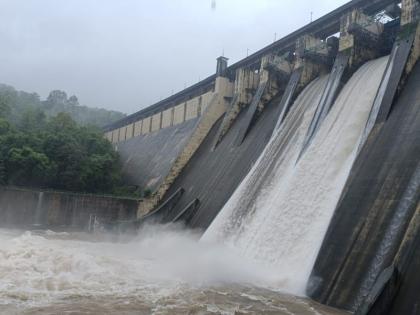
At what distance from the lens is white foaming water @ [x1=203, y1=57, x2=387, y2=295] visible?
28.7ft

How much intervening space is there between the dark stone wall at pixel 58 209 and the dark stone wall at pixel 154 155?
2189 mm

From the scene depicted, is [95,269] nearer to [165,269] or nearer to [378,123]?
[165,269]

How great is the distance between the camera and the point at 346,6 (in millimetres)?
15469

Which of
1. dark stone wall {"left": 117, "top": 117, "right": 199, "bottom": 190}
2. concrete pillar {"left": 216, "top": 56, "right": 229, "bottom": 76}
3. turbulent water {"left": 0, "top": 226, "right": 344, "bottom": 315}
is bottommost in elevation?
turbulent water {"left": 0, "top": 226, "right": 344, "bottom": 315}

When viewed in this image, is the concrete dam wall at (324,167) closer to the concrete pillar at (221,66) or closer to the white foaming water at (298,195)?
the white foaming water at (298,195)

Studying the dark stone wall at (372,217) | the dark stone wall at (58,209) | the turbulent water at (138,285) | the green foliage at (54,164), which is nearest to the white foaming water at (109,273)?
the turbulent water at (138,285)

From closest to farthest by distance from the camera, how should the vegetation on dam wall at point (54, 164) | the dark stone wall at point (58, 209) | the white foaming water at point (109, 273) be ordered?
the white foaming water at point (109, 273), the dark stone wall at point (58, 209), the vegetation on dam wall at point (54, 164)

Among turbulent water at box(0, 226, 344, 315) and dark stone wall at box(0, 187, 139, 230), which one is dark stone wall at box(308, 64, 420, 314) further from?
dark stone wall at box(0, 187, 139, 230)

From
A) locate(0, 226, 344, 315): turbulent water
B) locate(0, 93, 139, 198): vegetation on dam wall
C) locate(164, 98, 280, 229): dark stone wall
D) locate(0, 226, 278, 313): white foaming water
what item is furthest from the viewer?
locate(0, 93, 139, 198): vegetation on dam wall

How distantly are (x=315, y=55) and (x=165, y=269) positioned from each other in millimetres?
10600

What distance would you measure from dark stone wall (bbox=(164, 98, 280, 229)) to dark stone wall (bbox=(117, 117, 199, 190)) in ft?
6.00

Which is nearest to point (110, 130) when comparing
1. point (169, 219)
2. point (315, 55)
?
point (169, 219)

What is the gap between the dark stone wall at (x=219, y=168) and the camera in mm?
14500

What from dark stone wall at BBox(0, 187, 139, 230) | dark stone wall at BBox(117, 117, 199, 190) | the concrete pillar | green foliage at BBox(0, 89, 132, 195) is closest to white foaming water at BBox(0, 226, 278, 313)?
dark stone wall at BBox(0, 187, 139, 230)
